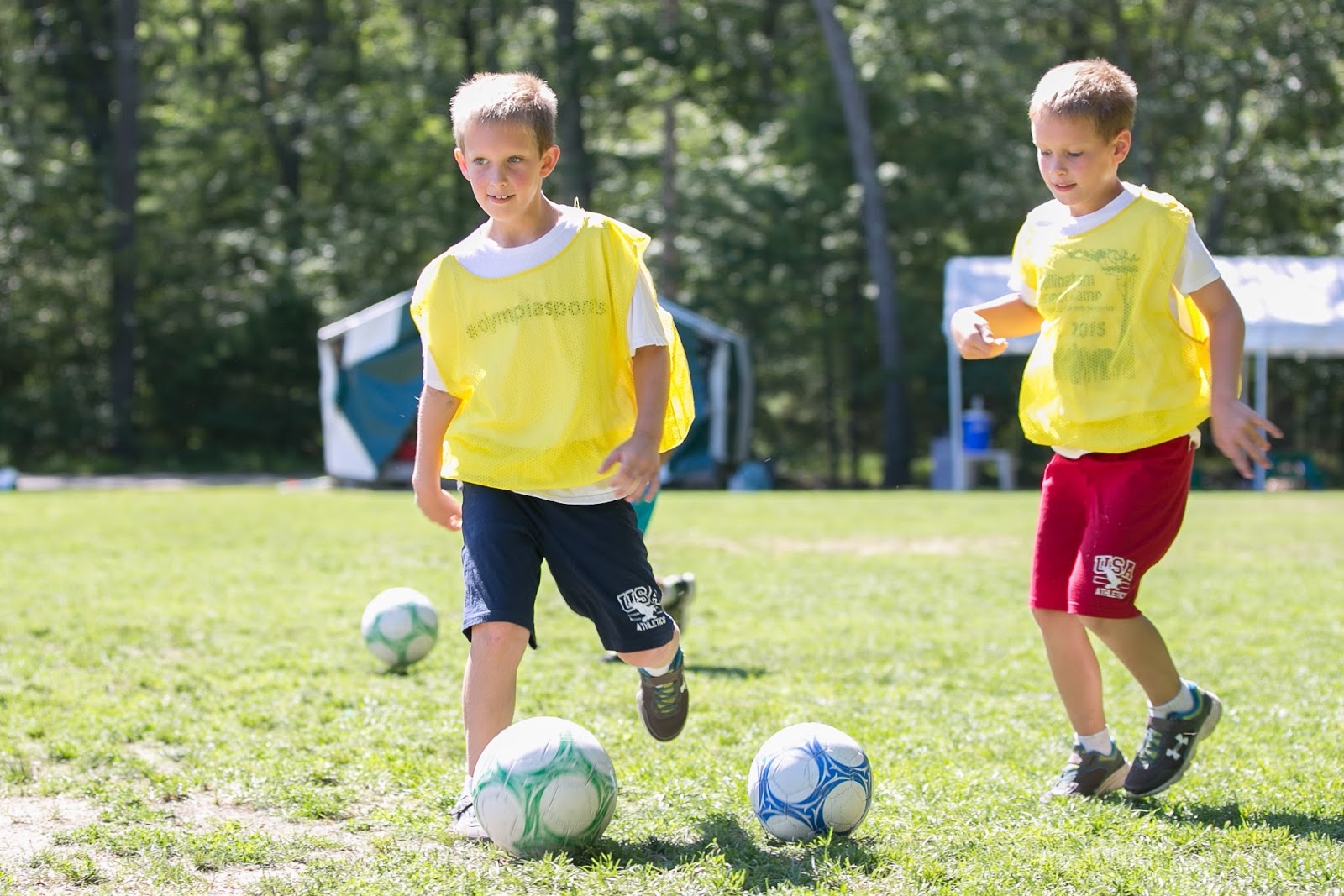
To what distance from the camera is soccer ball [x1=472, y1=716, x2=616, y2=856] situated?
337 cm

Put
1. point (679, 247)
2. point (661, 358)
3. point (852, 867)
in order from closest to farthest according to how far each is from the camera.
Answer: point (852, 867)
point (661, 358)
point (679, 247)

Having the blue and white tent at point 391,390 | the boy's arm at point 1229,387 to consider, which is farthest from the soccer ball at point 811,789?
the blue and white tent at point 391,390

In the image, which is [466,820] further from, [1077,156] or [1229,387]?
[1077,156]

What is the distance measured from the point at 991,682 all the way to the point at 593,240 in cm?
305

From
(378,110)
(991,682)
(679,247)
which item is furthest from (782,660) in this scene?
(378,110)

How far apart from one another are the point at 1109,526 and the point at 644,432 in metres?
1.25

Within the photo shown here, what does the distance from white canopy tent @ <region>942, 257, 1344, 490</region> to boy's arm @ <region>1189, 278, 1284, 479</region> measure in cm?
1535

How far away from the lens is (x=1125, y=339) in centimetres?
388

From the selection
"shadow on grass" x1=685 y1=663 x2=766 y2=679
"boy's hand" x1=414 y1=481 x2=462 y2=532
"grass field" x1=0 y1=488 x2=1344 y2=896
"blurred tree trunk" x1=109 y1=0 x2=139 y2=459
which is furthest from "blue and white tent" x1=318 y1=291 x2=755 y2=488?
"boy's hand" x1=414 y1=481 x2=462 y2=532

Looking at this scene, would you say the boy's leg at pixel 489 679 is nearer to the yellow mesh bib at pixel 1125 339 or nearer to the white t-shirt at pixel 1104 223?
the yellow mesh bib at pixel 1125 339

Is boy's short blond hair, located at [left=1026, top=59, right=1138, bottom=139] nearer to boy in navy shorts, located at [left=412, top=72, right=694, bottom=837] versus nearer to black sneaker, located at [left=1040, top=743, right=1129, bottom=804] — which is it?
boy in navy shorts, located at [left=412, top=72, right=694, bottom=837]

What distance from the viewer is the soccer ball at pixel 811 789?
353 cm

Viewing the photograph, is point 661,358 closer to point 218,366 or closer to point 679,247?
point 679,247

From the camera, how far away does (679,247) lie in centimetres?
2623
